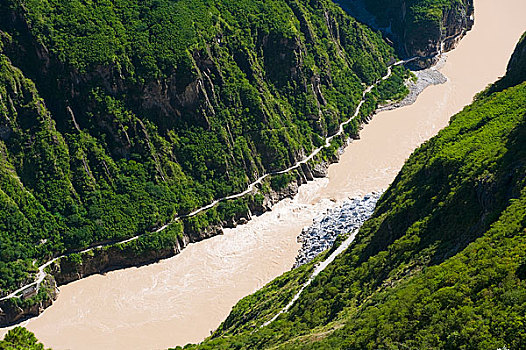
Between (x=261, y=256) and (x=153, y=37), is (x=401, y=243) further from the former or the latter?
(x=153, y=37)

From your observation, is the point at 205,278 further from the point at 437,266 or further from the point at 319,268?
the point at 437,266

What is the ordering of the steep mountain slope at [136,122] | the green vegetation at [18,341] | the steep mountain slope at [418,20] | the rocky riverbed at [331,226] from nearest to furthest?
the green vegetation at [18,341] < the rocky riverbed at [331,226] < the steep mountain slope at [136,122] < the steep mountain slope at [418,20]

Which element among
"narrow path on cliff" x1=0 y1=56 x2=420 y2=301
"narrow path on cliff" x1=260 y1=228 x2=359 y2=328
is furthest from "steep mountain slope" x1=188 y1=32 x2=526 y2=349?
"narrow path on cliff" x1=0 y1=56 x2=420 y2=301

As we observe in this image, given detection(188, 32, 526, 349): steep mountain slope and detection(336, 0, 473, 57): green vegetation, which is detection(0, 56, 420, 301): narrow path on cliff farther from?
detection(188, 32, 526, 349): steep mountain slope

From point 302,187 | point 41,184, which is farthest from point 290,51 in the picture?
point 41,184

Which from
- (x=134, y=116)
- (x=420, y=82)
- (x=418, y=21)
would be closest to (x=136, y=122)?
(x=134, y=116)

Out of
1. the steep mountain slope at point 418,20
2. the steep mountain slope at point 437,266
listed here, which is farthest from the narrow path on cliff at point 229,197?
the steep mountain slope at point 437,266

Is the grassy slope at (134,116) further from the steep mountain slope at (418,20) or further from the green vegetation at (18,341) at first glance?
the steep mountain slope at (418,20)
